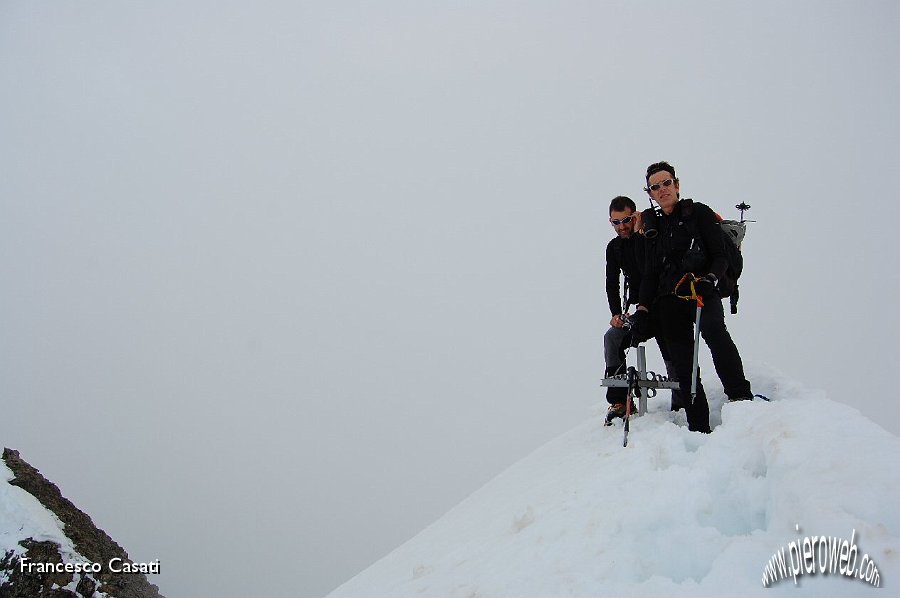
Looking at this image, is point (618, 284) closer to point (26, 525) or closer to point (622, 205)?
point (622, 205)

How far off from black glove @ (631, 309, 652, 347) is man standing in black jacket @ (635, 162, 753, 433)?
0.5 inches

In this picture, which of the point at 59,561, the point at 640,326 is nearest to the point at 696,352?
the point at 640,326

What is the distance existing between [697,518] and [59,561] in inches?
622

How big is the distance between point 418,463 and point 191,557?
66.4 metres

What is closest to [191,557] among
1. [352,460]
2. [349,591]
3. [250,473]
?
[250,473]

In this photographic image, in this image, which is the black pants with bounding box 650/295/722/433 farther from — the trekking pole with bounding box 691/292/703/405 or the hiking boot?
the hiking boot

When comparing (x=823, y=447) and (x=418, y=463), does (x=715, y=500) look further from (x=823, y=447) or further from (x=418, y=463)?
(x=418, y=463)

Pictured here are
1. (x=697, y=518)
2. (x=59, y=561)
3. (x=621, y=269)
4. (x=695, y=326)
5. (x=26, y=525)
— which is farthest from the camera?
(x=26, y=525)

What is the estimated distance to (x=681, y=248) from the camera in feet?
20.5

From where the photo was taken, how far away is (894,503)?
2.78 m

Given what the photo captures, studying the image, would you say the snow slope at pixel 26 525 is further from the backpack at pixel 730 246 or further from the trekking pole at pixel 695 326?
the backpack at pixel 730 246

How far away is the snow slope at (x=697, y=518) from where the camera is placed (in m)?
2.81

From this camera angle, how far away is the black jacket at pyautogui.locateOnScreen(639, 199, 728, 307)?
6090mm

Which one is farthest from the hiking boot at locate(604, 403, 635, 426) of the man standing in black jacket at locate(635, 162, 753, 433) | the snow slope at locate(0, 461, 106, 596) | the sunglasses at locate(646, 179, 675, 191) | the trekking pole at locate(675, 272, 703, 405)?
the snow slope at locate(0, 461, 106, 596)
